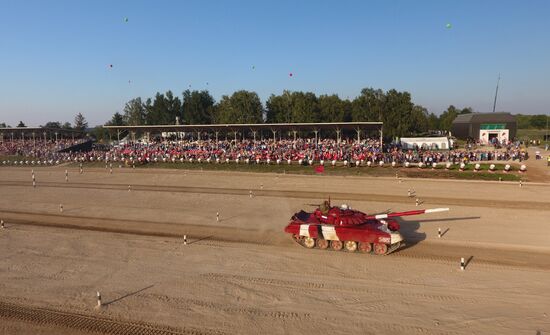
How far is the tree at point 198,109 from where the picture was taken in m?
96.8

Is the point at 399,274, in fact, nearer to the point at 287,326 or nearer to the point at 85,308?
the point at 287,326

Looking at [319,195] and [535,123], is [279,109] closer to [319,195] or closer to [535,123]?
[319,195]

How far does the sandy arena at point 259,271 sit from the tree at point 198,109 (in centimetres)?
6874

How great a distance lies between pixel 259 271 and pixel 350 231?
184 inches

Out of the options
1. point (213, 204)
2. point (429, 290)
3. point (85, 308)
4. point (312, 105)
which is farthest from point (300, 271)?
point (312, 105)

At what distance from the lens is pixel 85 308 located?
1301cm

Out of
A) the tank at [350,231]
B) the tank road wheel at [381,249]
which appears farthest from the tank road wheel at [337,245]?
the tank road wheel at [381,249]

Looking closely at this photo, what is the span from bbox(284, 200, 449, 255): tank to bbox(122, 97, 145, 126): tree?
10504 cm

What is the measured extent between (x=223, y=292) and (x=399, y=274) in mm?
7100

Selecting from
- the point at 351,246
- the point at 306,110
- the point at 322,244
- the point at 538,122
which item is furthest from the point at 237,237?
the point at 538,122

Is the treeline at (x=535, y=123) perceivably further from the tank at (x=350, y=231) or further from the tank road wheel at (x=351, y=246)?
the tank road wheel at (x=351, y=246)

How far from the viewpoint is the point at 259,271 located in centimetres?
1585

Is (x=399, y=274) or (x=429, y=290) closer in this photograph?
(x=429, y=290)

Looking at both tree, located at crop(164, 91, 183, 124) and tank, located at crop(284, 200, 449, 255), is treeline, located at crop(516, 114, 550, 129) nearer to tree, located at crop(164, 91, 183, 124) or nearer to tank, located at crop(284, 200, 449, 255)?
tree, located at crop(164, 91, 183, 124)
